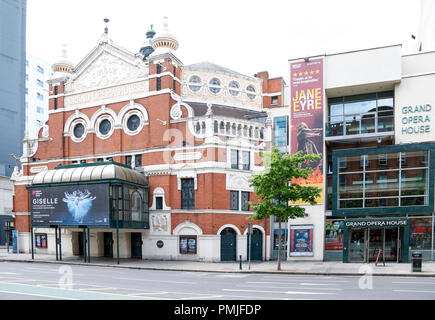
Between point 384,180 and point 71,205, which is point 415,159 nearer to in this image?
point 384,180

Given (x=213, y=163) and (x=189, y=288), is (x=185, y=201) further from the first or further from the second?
(x=189, y=288)

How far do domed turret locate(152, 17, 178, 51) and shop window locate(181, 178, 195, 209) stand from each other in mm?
12245

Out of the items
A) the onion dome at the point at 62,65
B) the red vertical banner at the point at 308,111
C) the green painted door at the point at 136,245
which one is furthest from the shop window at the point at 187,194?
the onion dome at the point at 62,65

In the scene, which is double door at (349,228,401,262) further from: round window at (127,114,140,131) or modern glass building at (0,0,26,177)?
modern glass building at (0,0,26,177)

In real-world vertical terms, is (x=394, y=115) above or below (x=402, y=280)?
above

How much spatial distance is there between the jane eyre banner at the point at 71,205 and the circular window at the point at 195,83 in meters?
13.6

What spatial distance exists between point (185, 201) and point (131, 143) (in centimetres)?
744

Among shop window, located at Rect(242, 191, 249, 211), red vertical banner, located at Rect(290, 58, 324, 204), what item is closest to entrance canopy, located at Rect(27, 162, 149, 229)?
shop window, located at Rect(242, 191, 249, 211)

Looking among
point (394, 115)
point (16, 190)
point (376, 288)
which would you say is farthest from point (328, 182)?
point (16, 190)

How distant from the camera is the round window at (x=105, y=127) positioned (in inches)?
1363

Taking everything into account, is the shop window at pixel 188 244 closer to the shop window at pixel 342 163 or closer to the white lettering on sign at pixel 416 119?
the shop window at pixel 342 163

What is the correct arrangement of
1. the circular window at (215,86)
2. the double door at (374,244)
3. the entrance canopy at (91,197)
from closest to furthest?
the double door at (374,244) → the entrance canopy at (91,197) → the circular window at (215,86)
